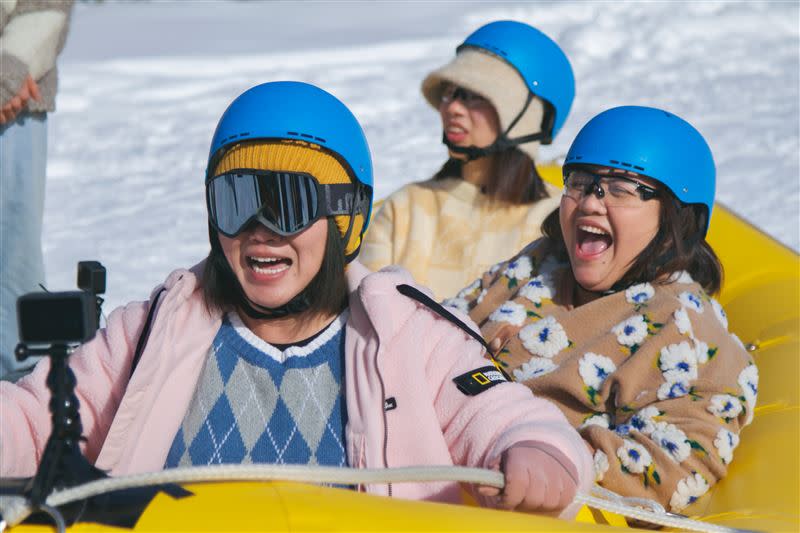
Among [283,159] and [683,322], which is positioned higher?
[283,159]

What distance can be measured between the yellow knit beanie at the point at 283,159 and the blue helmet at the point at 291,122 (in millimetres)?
15

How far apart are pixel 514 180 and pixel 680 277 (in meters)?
1.45

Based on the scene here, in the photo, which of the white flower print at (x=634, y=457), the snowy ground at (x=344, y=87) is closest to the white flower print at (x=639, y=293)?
the white flower print at (x=634, y=457)

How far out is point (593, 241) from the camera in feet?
10.4

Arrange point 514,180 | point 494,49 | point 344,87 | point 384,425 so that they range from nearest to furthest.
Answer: point 384,425 < point 514,180 < point 494,49 < point 344,87

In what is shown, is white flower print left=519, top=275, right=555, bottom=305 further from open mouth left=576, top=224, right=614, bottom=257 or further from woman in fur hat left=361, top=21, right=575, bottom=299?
woman in fur hat left=361, top=21, right=575, bottom=299

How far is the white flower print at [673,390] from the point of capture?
2.83 metres

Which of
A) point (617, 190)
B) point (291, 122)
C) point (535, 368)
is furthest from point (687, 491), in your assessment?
point (291, 122)

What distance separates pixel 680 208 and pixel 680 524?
3.86ft

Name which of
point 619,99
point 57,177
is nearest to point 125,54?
point 57,177

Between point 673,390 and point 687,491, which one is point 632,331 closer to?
point 673,390

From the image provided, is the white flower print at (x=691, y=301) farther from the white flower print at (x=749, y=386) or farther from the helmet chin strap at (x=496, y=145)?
the helmet chin strap at (x=496, y=145)

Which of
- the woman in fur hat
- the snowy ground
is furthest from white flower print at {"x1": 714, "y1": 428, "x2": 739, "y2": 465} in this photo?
the snowy ground

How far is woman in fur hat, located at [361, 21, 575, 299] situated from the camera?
4.41 meters
